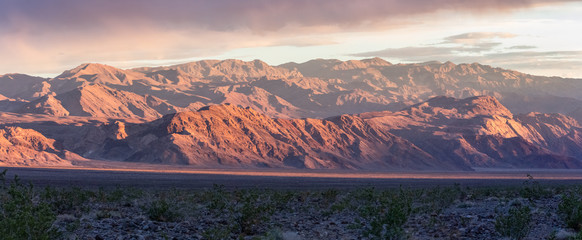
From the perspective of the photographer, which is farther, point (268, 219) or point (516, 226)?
point (268, 219)

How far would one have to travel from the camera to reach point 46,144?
145 meters

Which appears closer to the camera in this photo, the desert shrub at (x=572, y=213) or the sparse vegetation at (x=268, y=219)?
the sparse vegetation at (x=268, y=219)

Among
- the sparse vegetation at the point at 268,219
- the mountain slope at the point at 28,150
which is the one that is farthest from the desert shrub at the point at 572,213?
the mountain slope at the point at 28,150

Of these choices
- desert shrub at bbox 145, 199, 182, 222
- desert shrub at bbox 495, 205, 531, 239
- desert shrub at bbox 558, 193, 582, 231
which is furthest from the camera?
desert shrub at bbox 145, 199, 182, 222

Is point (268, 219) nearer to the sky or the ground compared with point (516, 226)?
nearer to the ground

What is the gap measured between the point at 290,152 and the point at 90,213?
133942mm

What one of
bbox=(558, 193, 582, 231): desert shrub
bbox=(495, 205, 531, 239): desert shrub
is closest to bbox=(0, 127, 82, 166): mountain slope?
bbox=(558, 193, 582, 231): desert shrub

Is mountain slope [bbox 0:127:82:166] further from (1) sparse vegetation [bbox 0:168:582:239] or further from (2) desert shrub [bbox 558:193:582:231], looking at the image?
(2) desert shrub [bbox 558:193:582:231]

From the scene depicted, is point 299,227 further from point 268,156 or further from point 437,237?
point 268,156

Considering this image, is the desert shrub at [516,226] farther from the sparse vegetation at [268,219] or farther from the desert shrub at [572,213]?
the desert shrub at [572,213]

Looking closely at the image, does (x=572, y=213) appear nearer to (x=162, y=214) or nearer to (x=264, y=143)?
(x=162, y=214)

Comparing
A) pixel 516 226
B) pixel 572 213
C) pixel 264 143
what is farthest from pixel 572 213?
pixel 264 143

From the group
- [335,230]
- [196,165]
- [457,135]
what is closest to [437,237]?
[335,230]

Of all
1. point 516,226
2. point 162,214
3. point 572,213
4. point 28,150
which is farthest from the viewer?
point 28,150
